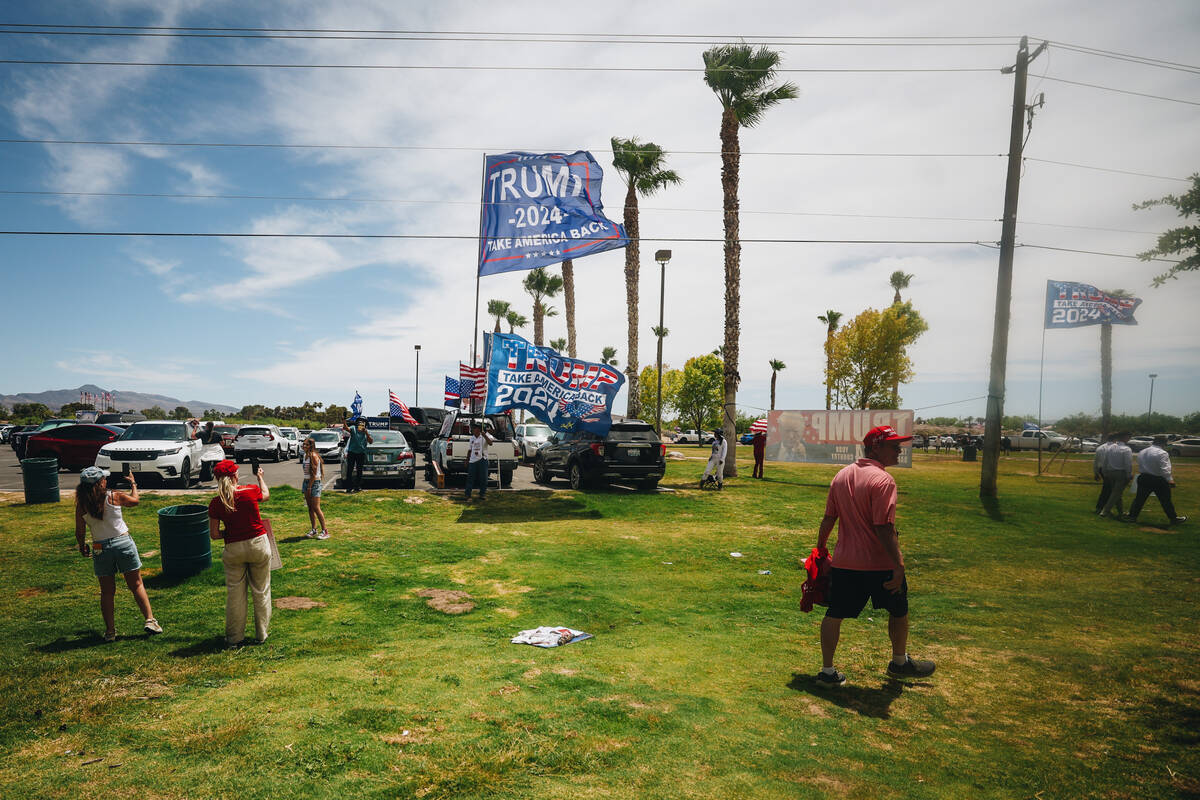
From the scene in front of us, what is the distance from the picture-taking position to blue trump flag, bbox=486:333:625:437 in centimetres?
1477

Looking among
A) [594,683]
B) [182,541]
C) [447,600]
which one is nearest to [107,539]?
[182,541]

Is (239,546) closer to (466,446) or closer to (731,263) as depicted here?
(466,446)

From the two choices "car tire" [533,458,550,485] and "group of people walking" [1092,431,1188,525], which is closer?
"group of people walking" [1092,431,1188,525]

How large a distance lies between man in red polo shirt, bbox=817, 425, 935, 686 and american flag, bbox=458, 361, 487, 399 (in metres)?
18.6

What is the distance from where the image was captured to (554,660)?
5488 mm

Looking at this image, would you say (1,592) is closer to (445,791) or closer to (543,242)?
(445,791)

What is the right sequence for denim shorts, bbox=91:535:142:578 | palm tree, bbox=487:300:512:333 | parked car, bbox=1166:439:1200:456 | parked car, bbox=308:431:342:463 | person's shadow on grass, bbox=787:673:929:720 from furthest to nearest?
palm tree, bbox=487:300:512:333, parked car, bbox=1166:439:1200:456, parked car, bbox=308:431:342:463, denim shorts, bbox=91:535:142:578, person's shadow on grass, bbox=787:673:929:720

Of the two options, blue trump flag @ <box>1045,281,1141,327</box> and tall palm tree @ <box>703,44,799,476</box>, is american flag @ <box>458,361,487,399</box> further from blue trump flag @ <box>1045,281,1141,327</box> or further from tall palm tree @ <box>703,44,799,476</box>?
blue trump flag @ <box>1045,281,1141,327</box>

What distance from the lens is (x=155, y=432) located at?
16938 mm

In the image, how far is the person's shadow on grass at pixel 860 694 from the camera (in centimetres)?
455

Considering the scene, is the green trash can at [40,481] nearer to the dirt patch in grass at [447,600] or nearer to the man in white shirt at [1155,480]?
the dirt patch in grass at [447,600]

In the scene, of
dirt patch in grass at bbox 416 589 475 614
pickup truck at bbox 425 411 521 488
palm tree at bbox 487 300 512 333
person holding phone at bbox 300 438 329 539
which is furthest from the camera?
palm tree at bbox 487 300 512 333

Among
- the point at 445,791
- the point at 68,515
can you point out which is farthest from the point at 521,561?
the point at 68,515

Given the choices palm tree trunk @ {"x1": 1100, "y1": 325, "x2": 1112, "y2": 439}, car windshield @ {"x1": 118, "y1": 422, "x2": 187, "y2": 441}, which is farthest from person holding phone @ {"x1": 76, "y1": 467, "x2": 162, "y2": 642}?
palm tree trunk @ {"x1": 1100, "y1": 325, "x2": 1112, "y2": 439}
